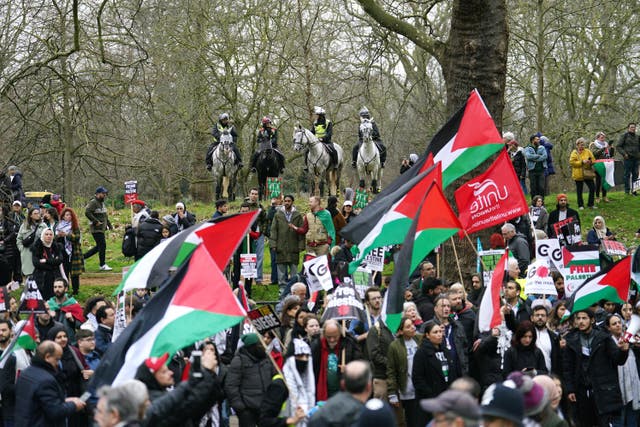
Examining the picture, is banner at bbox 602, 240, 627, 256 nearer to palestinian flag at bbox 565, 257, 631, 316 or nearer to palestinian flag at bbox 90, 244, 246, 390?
palestinian flag at bbox 565, 257, 631, 316

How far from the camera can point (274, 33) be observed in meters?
35.9

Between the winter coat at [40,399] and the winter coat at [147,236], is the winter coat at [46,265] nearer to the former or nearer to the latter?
the winter coat at [147,236]

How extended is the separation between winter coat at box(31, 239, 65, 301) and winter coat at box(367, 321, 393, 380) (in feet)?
28.0

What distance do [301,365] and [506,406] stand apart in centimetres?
364

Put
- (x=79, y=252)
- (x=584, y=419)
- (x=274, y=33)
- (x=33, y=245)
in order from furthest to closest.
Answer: (x=274, y=33) → (x=79, y=252) → (x=33, y=245) → (x=584, y=419)

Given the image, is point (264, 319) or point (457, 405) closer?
point (457, 405)

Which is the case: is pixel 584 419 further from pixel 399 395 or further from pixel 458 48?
pixel 458 48

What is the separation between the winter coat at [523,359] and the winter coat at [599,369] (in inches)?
26.0

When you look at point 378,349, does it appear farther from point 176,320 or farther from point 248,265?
point 248,265

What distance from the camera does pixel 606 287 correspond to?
12312 mm

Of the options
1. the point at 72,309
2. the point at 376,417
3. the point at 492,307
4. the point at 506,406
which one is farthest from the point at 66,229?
the point at 506,406

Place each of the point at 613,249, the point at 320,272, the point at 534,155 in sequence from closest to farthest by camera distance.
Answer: the point at 320,272 < the point at 613,249 < the point at 534,155

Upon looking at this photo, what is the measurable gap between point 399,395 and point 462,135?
346 cm

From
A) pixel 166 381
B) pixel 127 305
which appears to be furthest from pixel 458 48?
pixel 166 381
